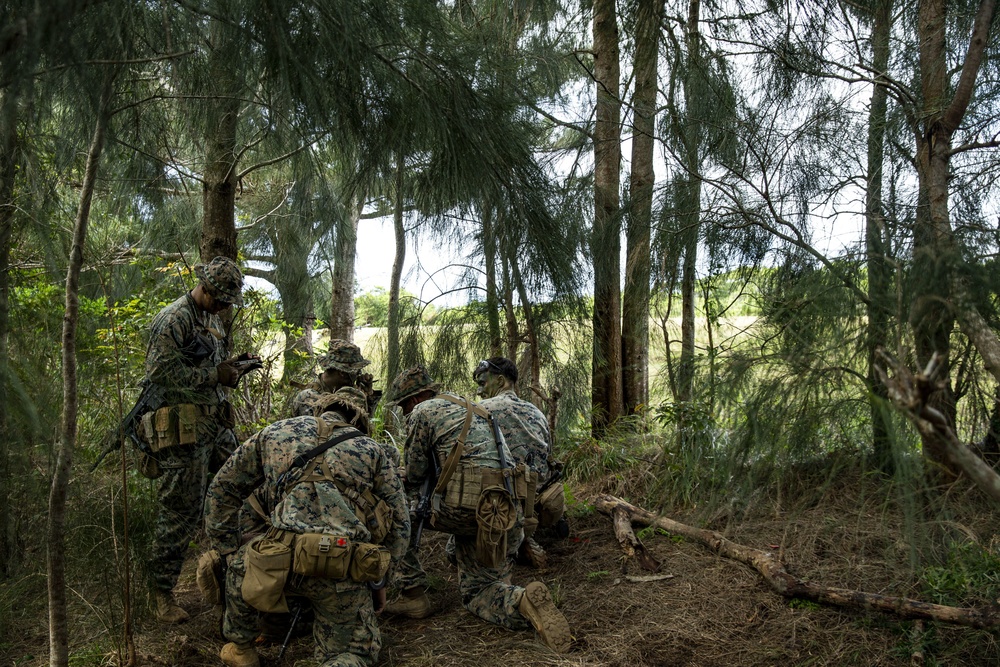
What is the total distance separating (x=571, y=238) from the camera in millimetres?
5203

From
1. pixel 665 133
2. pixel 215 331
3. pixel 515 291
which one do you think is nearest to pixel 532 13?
pixel 665 133

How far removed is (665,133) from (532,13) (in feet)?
5.99

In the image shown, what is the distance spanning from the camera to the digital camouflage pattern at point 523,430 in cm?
459

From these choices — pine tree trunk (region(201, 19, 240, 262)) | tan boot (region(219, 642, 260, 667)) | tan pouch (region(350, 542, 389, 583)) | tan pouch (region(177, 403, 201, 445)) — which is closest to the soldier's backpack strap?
tan pouch (region(350, 542, 389, 583))

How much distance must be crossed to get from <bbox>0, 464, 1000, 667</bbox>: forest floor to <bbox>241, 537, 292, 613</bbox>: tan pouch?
0.56 metres

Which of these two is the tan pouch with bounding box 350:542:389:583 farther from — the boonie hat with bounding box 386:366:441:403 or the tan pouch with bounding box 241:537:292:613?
the boonie hat with bounding box 386:366:441:403

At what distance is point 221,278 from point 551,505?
2.44 metres

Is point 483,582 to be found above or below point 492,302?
below

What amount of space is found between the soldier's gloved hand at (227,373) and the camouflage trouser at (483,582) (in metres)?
1.42

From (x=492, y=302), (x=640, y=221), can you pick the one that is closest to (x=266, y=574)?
(x=492, y=302)

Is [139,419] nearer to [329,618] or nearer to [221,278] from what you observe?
[221,278]

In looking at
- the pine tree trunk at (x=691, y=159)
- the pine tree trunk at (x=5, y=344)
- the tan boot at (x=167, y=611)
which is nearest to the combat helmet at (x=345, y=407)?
the tan boot at (x=167, y=611)

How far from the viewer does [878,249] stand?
3.39 meters

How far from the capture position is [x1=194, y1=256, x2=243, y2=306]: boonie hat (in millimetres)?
4242
